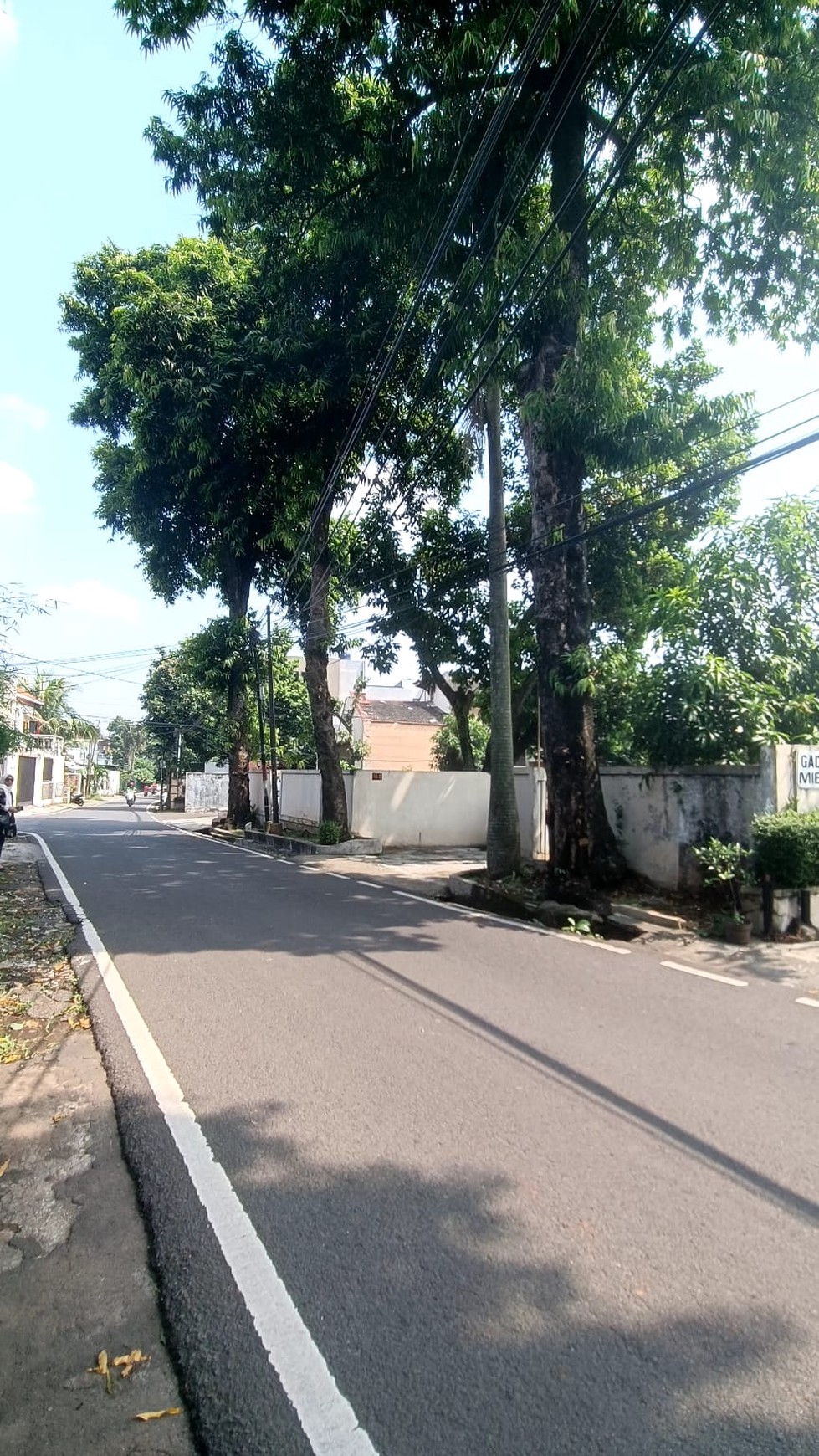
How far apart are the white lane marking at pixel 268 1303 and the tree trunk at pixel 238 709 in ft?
80.3

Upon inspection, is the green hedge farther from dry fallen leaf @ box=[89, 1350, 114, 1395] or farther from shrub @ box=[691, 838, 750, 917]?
dry fallen leaf @ box=[89, 1350, 114, 1395]

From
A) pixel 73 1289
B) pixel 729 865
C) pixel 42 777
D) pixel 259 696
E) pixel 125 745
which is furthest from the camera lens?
pixel 125 745

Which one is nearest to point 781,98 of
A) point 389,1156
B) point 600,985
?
point 600,985

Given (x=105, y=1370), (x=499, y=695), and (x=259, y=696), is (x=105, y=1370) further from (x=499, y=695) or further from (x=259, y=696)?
(x=259, y=696)

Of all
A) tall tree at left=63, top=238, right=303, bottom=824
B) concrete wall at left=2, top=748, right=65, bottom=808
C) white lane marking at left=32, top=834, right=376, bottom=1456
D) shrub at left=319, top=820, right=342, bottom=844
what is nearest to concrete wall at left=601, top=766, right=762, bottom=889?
white lane marking at left=32, top=834, right=376, bottom=1456

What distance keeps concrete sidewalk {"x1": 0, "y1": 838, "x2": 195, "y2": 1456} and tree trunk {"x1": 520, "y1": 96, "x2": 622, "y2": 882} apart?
7.98m

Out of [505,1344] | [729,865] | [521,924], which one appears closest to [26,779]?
[521,924]

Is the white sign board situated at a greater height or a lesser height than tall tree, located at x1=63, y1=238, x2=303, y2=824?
lesser

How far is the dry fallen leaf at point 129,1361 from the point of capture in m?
2.47

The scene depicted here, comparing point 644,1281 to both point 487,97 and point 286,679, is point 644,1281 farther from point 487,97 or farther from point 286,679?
point 286,679

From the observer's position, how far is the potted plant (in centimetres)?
931

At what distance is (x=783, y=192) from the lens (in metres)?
11.6

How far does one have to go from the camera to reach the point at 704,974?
25.3ft

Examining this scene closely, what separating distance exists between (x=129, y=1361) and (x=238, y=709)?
2833cm
